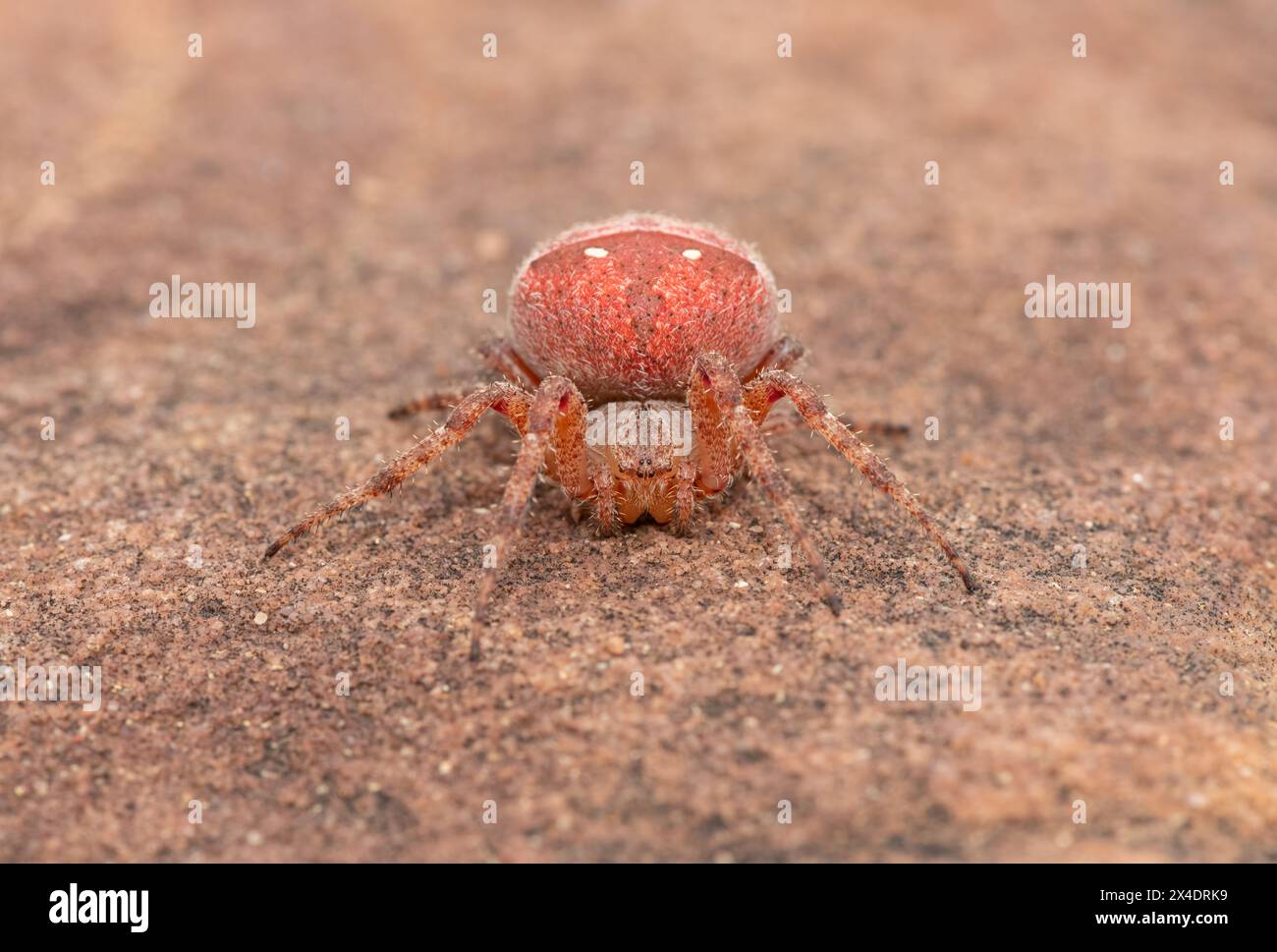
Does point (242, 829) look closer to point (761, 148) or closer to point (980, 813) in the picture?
point (980, 813)

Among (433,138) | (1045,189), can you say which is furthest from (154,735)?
(1045,189)

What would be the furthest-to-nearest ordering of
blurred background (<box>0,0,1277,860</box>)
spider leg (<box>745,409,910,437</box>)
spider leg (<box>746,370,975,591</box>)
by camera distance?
spider leg (<box>745,409,910,437</box>), spider leg (<box>746,370,975,591</box>), blurred background (<box>0,0,1277,860</box>)

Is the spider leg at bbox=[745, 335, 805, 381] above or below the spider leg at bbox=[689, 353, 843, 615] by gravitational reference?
above
